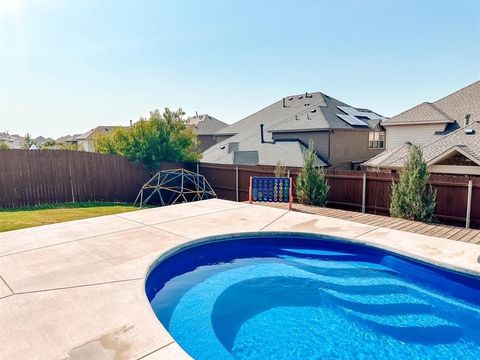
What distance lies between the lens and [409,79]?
19.5 metres

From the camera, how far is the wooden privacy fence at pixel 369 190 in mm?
8609

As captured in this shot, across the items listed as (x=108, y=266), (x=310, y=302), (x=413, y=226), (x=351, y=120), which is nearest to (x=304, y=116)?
(x=351, y=120)

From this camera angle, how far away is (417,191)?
356 inches

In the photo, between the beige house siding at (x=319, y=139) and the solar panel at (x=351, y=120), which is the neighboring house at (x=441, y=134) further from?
the beige house siding at (x=319, y=139)

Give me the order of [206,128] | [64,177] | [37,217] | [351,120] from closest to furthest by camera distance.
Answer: [37,217], [64,177], [351,120], [206,128]

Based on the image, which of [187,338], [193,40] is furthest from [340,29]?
[187,338]

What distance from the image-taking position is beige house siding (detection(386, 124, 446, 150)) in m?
17.6

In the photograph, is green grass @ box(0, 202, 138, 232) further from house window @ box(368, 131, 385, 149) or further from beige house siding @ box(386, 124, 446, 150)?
house window @ box(368, 131, 385, 149)

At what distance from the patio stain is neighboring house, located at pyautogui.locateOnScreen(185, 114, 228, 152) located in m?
29.8

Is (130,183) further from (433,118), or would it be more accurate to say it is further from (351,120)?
(433,118)

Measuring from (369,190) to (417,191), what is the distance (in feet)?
5.87

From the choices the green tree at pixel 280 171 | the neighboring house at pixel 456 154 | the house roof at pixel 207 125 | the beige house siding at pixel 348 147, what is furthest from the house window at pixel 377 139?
the house roof at pixel 207 125

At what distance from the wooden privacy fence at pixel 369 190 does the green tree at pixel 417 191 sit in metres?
0.30

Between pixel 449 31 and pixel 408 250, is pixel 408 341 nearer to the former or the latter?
pixel 408 250
